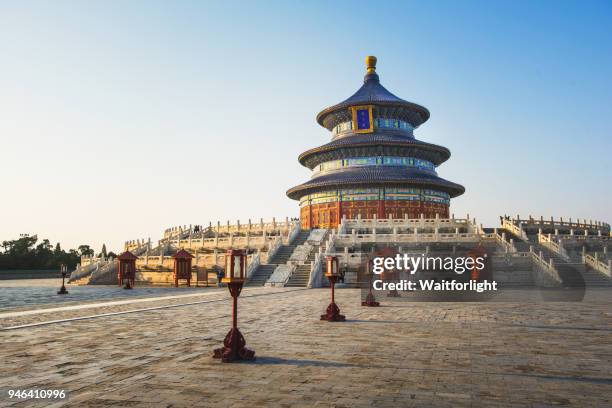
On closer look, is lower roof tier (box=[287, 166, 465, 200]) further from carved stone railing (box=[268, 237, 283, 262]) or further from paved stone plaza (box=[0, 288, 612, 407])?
paved stone plaza (box=[0, 288, 612, 407])

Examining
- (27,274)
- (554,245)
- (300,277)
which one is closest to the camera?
(300,277)

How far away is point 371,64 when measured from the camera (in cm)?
6153

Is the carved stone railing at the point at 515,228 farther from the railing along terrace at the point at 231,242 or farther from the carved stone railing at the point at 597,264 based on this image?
the railing along terrace at the point at 231,242

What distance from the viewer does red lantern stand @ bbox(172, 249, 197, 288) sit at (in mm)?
31484

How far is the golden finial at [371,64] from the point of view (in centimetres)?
6153

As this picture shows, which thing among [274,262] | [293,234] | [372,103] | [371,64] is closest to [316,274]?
[274,262]

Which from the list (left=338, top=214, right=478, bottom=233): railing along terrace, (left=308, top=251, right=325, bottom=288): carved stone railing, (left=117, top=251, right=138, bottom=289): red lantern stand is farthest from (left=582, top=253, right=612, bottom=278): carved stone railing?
(left=117, top=251, right=138, bottom=289): red lantern stand

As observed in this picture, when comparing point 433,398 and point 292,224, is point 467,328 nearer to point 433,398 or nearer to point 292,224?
point 433,398

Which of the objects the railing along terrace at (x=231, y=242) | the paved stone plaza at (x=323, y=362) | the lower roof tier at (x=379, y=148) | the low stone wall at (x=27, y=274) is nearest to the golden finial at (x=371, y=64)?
the lower roof tier at (x=379, y=148)

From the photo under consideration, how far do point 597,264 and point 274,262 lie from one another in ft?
64.2

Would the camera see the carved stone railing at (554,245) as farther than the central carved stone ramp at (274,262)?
Yes

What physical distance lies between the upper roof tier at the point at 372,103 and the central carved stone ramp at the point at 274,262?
2278cm

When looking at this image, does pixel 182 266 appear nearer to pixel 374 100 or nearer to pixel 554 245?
pixel 554 245

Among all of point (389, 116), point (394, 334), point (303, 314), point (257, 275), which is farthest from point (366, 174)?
point (394, 334)
